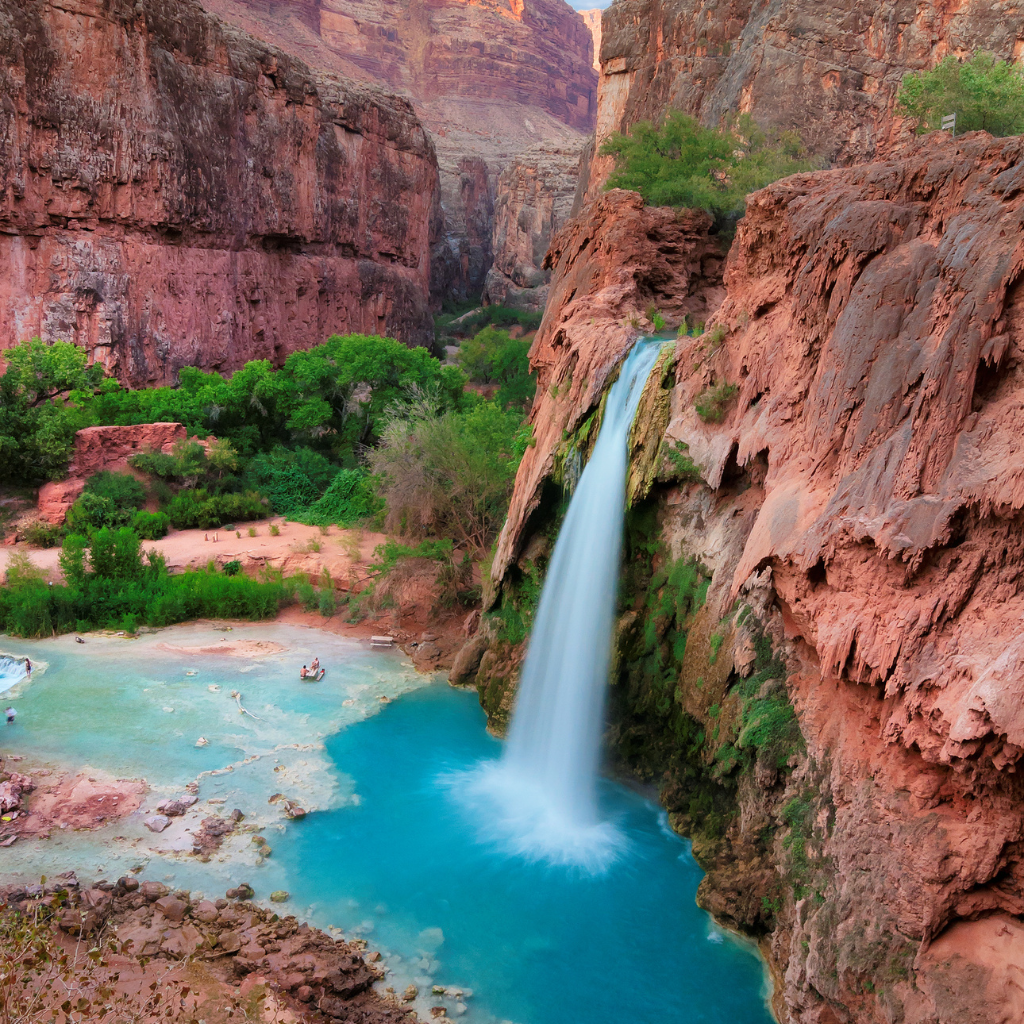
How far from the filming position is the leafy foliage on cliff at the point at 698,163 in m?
21.1

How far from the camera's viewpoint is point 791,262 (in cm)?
1048

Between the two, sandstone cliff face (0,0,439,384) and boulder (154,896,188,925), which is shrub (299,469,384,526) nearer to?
sandstone cliff face (0,0,439,384)

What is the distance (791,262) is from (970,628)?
576 cm

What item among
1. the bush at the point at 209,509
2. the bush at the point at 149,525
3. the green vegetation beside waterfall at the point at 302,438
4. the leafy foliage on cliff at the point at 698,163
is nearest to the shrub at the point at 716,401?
the green vegetation beside waterfall at the point at 302,438

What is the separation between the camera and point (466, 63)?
93.7m

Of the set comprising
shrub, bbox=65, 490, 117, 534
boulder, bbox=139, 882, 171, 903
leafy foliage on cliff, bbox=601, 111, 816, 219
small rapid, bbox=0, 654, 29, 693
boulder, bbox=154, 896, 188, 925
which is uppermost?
leafy foliage on cliff, bbox=601, 111, 816, 219

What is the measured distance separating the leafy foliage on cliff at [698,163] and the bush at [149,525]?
16.3 meters

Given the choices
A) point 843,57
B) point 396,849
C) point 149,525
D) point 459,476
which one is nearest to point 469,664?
point 459,476

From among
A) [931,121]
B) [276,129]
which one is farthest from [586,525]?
[276,129]

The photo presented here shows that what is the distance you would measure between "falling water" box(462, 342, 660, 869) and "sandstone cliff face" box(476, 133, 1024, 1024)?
1514mm

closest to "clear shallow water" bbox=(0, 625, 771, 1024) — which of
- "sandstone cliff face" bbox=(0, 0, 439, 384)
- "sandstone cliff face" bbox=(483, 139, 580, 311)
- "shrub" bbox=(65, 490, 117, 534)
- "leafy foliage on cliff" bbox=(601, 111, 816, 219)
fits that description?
"shrub" bbox=(65, 490, 117, 534)

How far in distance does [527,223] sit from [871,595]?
62.0m

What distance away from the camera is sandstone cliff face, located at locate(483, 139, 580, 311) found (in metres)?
63.1

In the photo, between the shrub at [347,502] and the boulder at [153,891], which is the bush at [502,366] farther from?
the boulder at [153,891]
